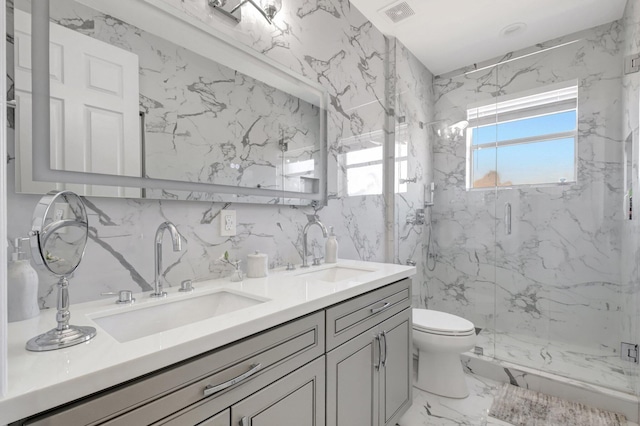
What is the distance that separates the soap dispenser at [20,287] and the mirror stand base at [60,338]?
19 cm

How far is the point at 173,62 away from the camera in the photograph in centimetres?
128

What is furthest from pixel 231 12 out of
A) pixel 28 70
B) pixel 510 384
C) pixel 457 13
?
pixel 510 384

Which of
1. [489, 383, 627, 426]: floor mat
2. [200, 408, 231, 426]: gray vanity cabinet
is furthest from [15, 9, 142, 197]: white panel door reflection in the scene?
[489, 383, 627, 426]: floor mat

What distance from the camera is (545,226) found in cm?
276

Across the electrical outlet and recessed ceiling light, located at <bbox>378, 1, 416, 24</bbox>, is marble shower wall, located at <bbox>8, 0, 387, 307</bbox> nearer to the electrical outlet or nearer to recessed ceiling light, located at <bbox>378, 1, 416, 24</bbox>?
the electrical outlet

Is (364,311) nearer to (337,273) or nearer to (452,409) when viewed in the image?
(337,273)

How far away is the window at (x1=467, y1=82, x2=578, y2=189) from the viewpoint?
267cm

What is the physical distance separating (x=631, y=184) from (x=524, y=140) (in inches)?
33.7

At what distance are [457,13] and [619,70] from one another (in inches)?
53.5

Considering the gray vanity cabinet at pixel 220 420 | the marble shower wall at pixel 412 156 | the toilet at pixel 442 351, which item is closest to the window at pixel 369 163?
the marble shower wall at pixel 412 156

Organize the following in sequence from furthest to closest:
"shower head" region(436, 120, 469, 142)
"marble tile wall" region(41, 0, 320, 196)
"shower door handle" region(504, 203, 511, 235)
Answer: "shower head" region(436, 120, 469, 142)
"shower door handle" region(504, 203, 511, 235)
"marble tile wall" region(41, 0, 320, 196)

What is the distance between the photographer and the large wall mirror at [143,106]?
3.14 ft

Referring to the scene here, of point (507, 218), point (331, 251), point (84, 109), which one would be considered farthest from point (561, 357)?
point (84, 109)

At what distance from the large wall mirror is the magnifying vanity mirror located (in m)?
0.29
